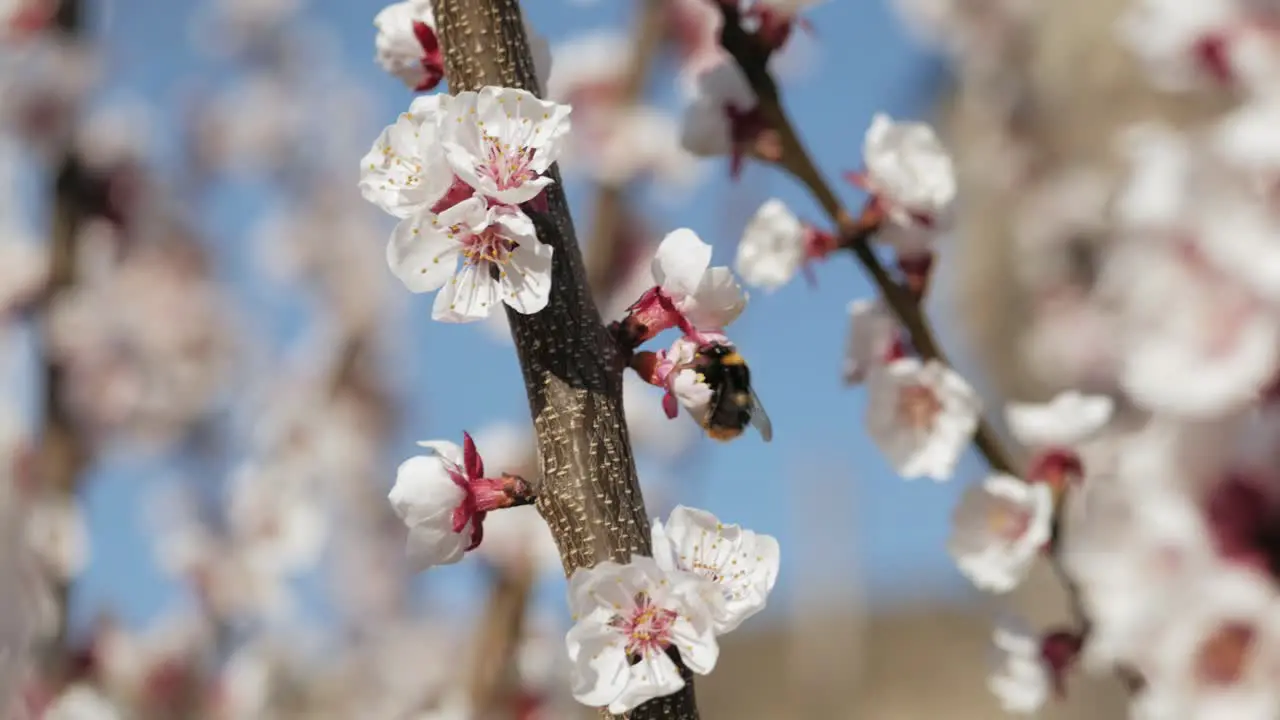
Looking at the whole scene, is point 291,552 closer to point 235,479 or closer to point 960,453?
point 235,479

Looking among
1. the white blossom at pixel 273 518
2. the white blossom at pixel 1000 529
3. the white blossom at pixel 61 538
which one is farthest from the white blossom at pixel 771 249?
the white blossom at pixel 273 518

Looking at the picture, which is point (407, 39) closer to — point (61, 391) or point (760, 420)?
point (760, 420)

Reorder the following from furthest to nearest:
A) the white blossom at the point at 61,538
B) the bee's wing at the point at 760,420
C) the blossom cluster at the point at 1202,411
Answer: the white blossom at the point at 61,538, the bee's wing at the point at 760,420, the blossom cluster at the point at 1202,411

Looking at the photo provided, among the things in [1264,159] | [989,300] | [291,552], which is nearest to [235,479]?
[291,552]

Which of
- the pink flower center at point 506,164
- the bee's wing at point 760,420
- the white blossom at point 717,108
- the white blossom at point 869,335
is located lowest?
the bee's wing at point 760,420

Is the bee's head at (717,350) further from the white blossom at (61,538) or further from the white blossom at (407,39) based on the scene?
the white blossom at (61,538)

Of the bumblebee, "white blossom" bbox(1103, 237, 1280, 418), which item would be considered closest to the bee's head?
the bumblebee

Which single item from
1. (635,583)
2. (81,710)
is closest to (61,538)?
(81,710)
